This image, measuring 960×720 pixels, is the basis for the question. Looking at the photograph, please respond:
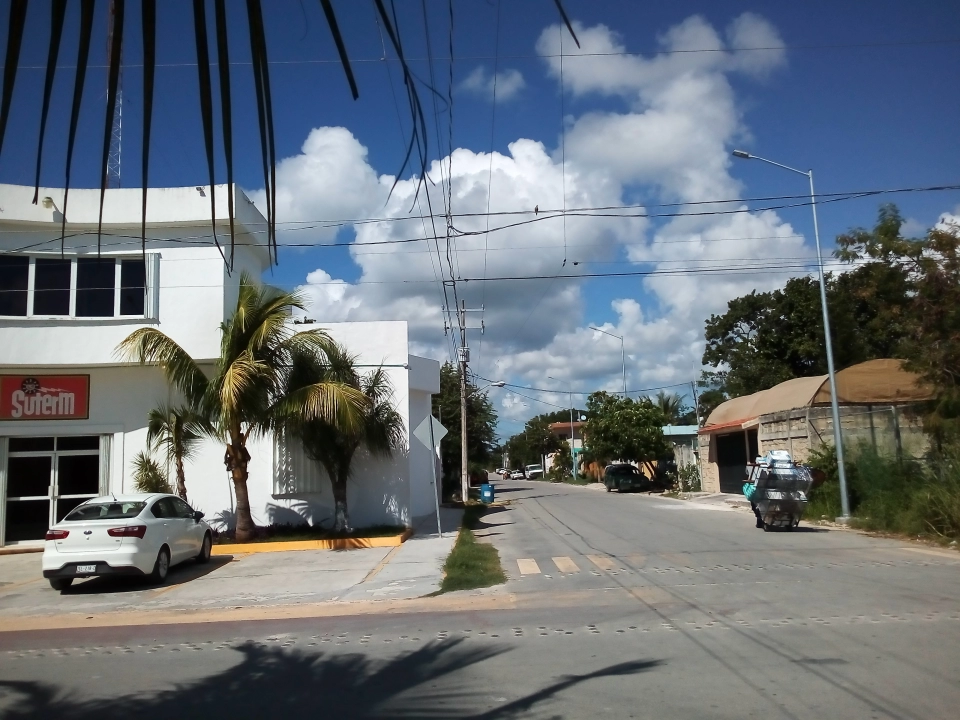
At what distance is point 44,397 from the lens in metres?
20.7

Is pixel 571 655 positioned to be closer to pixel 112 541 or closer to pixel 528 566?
pixel 528 566

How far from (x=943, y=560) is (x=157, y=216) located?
1795 centimetres

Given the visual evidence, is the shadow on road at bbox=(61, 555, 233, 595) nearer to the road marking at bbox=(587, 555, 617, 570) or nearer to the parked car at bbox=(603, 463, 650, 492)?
the road marking at bbox=(587, 555, 617, 570)

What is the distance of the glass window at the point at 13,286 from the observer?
794 inches

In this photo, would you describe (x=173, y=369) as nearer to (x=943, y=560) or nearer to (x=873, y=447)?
(x=943, y=560)

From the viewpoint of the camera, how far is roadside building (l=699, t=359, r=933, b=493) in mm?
21844

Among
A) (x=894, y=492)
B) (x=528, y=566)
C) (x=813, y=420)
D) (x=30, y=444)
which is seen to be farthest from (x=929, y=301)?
(x=30, y=444)

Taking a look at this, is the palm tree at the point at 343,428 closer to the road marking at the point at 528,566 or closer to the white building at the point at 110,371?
the white building at the point at 110,371

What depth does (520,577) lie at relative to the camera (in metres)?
13.7

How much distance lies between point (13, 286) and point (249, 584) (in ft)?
35.6

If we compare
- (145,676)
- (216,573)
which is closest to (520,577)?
(216,573)

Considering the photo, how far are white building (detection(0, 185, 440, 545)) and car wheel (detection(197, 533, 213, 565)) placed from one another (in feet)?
12.1

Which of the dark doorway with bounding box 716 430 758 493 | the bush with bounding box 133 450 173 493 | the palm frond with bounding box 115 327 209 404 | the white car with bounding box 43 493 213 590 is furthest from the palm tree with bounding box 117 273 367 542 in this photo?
the dark doorway with bounding box 716 430 758 493

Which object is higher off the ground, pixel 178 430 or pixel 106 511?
pixel 178 430
